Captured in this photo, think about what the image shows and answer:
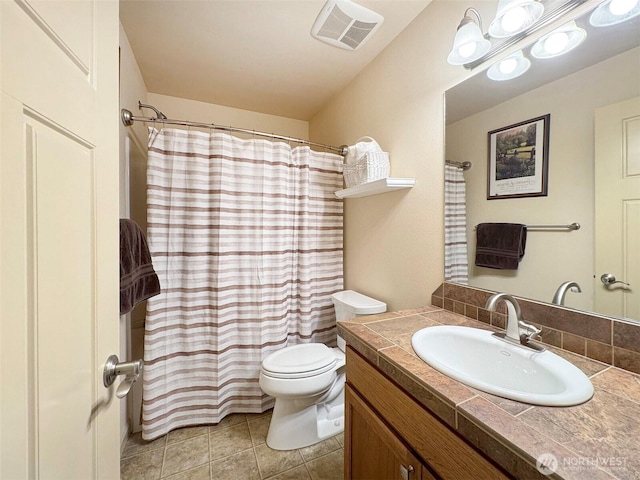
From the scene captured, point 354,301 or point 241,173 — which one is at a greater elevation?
point 241,173

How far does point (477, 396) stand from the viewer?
60 cm

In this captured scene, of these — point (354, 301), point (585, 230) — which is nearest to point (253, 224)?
point (354, 301)

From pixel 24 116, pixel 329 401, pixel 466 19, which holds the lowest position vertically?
pixel 329 401

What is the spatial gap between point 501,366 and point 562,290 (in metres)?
0.34

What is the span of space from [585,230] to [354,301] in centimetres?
112

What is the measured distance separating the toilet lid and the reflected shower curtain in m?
0.81

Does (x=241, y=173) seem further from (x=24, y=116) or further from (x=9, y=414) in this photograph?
(x=9, y=414)

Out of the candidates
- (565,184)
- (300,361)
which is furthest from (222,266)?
(565,184)

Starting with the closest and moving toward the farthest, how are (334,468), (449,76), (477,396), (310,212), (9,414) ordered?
(9,414), (477,396), (449,76), (334,468), (310,212)

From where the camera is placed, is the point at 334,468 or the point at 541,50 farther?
the point at 334,468

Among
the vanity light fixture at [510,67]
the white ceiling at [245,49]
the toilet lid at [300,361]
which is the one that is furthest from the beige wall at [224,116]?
the toilet lid at [300,361]

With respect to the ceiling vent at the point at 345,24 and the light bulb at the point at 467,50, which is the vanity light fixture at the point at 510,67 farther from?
the ceiling vent at the point at 345,24

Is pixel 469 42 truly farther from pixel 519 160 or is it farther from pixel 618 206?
pixel 618 206

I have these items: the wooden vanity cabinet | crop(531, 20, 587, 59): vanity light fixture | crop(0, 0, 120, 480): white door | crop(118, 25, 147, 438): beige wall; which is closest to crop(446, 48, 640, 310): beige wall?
crop(531, 20, 587, 59): vanity light fixture
